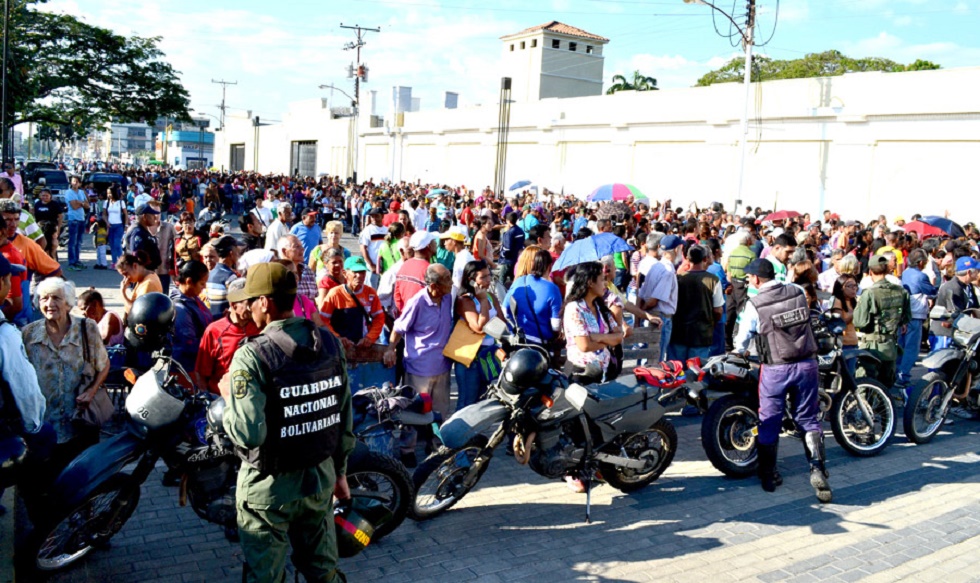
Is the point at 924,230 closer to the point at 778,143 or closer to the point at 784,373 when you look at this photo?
the point at 784,373

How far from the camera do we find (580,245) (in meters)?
8.23

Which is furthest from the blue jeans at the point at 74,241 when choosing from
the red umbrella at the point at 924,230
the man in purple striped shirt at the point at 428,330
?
the red umbrella at the point at 924,230

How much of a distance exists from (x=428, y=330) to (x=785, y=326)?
2723 millimetres

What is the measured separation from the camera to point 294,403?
3.43 m

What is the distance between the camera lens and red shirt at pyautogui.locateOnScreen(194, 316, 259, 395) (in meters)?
5.15

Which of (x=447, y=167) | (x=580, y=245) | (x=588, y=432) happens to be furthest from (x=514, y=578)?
(x=447, y=167)

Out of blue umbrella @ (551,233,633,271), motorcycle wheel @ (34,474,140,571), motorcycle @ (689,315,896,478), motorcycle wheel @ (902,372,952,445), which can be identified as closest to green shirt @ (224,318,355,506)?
motorcycle wheel @ (34,474,140,571)

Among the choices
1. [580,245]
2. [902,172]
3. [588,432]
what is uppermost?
[902,172]

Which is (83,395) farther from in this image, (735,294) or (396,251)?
(735,294)

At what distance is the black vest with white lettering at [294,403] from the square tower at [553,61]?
45.1 m

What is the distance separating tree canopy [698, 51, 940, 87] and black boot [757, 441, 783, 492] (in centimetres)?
4227

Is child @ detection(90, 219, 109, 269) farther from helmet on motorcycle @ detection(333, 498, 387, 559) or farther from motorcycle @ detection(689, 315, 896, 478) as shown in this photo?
helmet on motorcycle @ detection(333, 498, 387, 559)

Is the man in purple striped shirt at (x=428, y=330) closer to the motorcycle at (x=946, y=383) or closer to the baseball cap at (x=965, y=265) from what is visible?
the motorcycle at (x=946, y=383)

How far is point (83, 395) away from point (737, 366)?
4.82 meters
